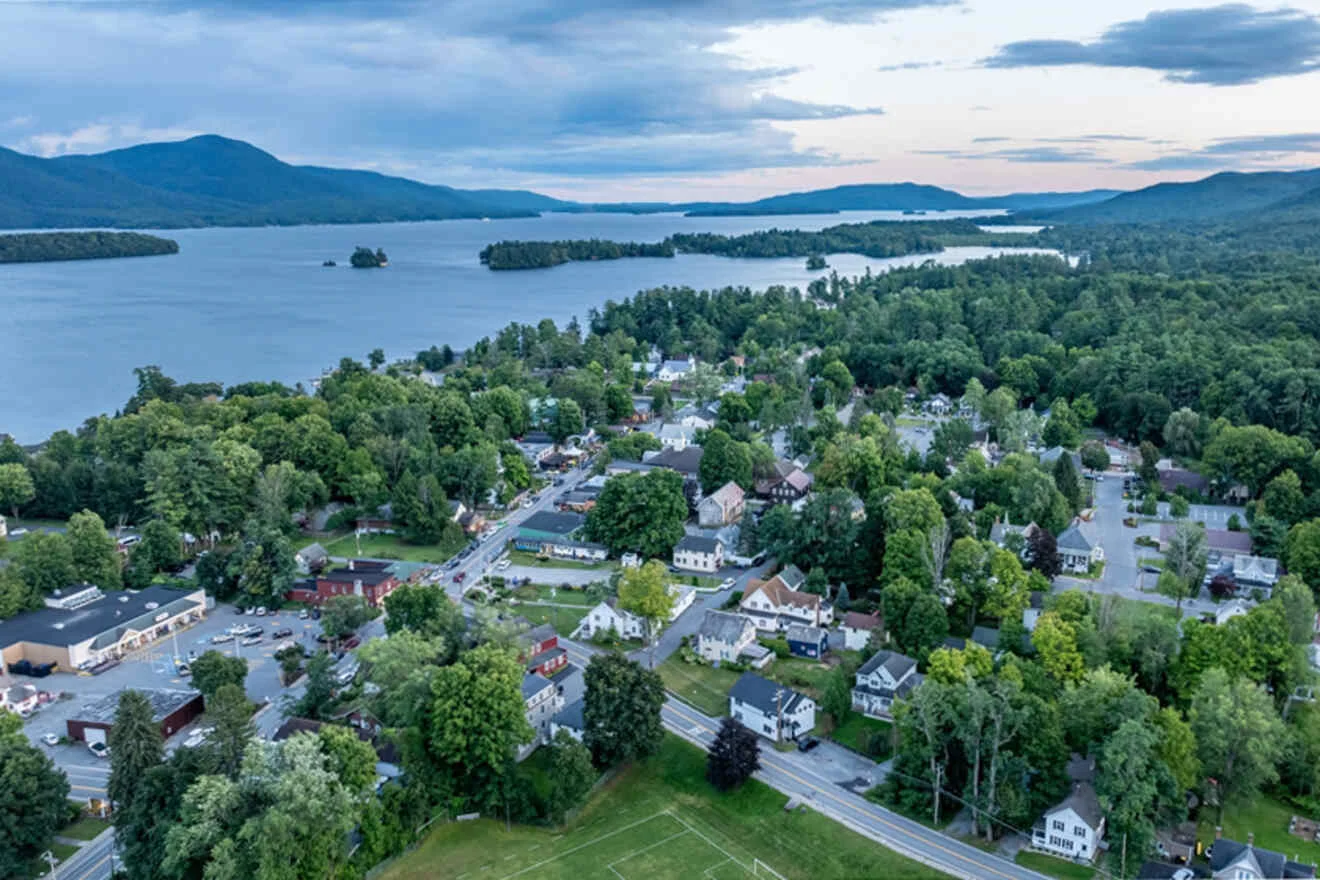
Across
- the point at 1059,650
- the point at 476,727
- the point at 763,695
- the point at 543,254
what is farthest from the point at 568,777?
the point at 543,254

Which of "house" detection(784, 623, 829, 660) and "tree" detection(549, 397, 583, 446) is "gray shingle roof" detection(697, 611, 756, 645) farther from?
"tree" detection(549, 397, 583, 446)

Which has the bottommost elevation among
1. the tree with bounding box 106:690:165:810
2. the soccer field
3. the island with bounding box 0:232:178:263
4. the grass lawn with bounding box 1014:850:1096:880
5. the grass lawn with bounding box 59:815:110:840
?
the grass lawn with bounding box 1014:850:1096:880

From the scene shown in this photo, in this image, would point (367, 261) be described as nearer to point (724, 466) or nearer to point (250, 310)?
point (250, 310)

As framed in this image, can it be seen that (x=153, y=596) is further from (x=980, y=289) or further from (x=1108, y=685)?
(x=980, y=289)

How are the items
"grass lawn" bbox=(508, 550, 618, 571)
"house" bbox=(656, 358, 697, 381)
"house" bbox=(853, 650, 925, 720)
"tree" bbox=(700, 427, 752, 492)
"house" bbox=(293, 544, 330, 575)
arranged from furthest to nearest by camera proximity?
"house" bbox=(656, 358, 697, 381)
"tree" bbox=(700, 427, 752, 492)
"grass lawn" bbox=(508, 550, 618, 571)
"house" bbox=(293, 544, 330, 575)
"house" bbox=(853, 650, 925, 720)

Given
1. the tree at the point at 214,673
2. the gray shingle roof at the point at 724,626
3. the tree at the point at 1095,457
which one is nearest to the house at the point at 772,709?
the gray shingle roof at the point at 724,626

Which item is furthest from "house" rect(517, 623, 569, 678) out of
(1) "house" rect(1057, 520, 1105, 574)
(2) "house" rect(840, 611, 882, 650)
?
(1) "house" rect(1057, 520, 1105, 574)
